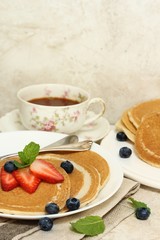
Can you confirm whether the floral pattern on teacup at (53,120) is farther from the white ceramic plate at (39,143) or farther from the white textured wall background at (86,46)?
the white textured wall background at (86,46)

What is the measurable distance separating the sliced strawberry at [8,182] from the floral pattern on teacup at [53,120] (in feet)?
1.02

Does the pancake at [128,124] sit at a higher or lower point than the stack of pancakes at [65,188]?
lower

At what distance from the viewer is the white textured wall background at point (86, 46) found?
1.34m

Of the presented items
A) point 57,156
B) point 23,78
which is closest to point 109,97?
point 23,78

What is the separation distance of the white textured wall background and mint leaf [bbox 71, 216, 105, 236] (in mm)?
588

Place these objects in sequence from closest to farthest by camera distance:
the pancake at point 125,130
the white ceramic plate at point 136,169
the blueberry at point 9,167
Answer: the blueberry at point 9,167 → the white ceramic plate at point 136,169 → the pancake at point 125,130

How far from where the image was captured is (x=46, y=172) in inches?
39.1

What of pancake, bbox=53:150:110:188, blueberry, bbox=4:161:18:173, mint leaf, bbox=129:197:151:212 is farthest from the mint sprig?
mint leaf, bbox=129:197:151:212

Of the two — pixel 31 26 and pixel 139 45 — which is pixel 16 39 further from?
pixel 139 45

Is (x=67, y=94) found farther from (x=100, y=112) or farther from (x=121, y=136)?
(x=121, y=136)

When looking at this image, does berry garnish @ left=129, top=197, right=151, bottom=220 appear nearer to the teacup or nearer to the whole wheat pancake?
the whole wheat pancake

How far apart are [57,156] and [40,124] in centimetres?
18

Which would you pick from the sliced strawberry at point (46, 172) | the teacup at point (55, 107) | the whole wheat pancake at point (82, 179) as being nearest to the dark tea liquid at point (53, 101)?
the teacup at point (55, 107)

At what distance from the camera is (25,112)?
1283 millimetres
